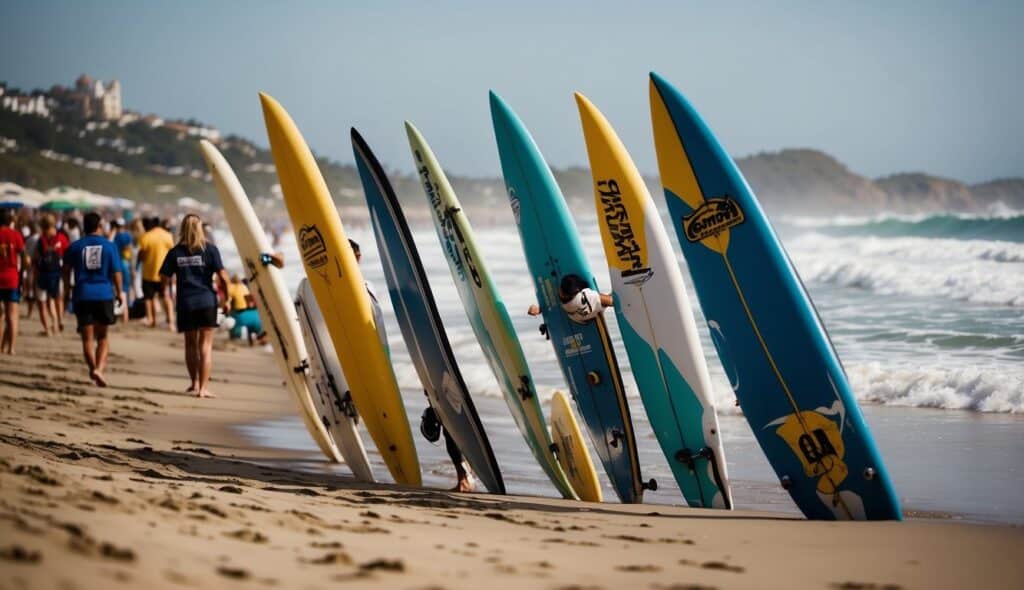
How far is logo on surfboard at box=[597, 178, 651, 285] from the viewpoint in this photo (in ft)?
19.0

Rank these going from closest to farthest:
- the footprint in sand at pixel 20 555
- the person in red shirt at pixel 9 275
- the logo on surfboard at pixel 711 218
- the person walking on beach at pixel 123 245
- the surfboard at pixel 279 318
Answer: the footprint in sand at pixel 20 555 → the logo on surfboard at pixel 711 218 → the surfboard at pixel 279 318 → the person in red shirt at pixel 9 275 → the person walking on beach at pixel 123 245

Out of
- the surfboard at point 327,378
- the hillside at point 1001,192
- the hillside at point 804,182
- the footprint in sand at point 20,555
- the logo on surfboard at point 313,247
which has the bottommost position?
the footprint in sand at point 20,555

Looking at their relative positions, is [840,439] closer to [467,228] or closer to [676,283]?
[676,283]

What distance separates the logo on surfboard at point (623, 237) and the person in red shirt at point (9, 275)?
6.82 meters

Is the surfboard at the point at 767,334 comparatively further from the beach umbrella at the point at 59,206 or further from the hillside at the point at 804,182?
the hillside at the point at 804,182

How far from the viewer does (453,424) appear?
6102 millimetres

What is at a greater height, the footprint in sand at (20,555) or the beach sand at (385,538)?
the footprint in sand at (20,555)

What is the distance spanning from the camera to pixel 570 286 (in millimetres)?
5953

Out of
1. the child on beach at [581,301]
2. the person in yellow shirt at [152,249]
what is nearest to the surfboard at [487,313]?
the child on beach at [581,301]

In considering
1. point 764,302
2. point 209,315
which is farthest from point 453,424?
point 209,315

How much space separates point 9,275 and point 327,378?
5.34 meters

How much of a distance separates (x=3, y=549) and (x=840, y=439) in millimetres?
3569

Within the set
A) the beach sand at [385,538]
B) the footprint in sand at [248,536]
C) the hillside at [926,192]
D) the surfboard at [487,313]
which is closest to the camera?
→ the beach sand at [385,538]

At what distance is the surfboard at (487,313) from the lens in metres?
6.20
